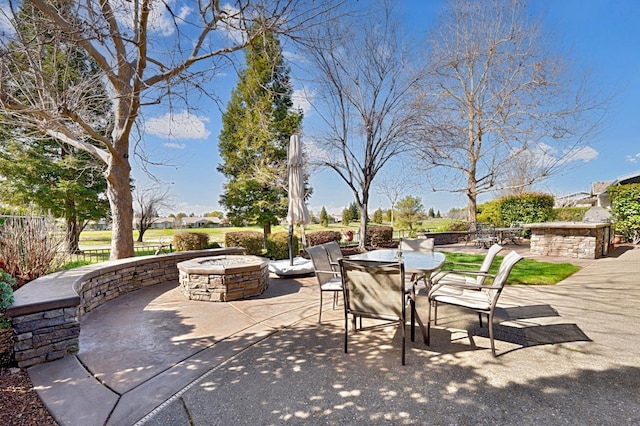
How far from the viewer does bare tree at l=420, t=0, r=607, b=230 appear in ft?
36.3

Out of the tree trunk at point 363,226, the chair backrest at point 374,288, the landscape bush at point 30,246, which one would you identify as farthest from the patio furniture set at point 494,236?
the landscape bush at point 30,246

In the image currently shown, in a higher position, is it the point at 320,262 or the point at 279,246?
the point at 320,262

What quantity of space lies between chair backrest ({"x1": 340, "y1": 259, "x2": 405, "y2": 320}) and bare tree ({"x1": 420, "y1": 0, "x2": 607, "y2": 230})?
864 centimetres

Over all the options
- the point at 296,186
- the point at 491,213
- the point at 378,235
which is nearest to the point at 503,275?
the point at 296,186

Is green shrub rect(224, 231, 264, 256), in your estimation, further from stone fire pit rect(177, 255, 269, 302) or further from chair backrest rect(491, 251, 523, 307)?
chair backrest rect(491, 251, 523, 307)

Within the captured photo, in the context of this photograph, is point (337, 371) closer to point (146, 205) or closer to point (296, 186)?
point (296, 186)

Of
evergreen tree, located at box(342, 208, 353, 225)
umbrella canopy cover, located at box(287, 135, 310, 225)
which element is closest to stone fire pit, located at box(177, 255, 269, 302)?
umbrella canopy cover, located at box(287, 135, 310, 225)

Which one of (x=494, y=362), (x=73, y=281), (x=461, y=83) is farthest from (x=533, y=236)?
(x=73, y=281)

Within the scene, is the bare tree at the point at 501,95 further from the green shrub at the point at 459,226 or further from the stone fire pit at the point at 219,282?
the stone fire pit at the point at 219,282

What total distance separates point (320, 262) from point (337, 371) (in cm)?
159

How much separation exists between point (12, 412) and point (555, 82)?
52.5 ft

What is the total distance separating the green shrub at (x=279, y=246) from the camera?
29.2ft

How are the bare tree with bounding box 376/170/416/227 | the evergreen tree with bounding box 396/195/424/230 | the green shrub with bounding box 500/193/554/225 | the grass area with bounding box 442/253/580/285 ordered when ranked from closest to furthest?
the grass area with bounding box 442/253/580/285, the green shrub with bounding box 500/193/554/225, the bare tree with bounding box 376/170/416/227, the evergreen tree with bounding box 396/195/424/230

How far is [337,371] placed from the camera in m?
2.50
